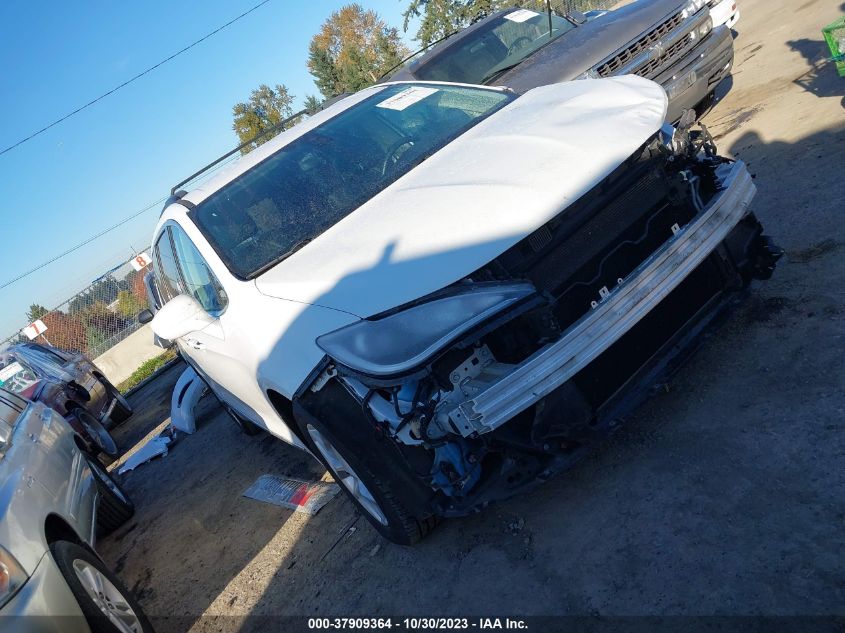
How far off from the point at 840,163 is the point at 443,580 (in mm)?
3885

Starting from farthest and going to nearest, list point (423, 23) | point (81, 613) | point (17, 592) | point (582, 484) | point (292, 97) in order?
point (292, 97) < point (423, 23) < point (582, 484) < point (81, 613) < point (17, 592)

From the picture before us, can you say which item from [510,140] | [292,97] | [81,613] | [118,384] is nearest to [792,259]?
[510,140]

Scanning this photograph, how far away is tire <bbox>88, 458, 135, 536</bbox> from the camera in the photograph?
5004 mm

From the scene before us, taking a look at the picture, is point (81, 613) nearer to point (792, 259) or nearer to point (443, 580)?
point (443, 580)

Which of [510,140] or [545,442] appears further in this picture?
[510,140]

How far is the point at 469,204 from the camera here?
263 centimetres

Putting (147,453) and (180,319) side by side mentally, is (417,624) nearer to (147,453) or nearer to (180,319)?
(180,319)

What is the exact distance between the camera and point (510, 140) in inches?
120

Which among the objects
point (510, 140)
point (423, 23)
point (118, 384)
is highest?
point (423, 23)

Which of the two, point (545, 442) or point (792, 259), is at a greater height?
point (545, 442)

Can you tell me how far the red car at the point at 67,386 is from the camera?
750 cm

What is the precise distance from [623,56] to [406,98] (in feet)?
9.63

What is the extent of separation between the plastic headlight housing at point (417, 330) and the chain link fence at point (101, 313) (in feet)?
48.2

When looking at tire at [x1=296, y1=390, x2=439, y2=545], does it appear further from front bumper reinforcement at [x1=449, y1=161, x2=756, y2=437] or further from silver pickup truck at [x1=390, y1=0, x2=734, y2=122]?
silver pickup truck at [x1=390, y1=0, x2=734, y2=122]
